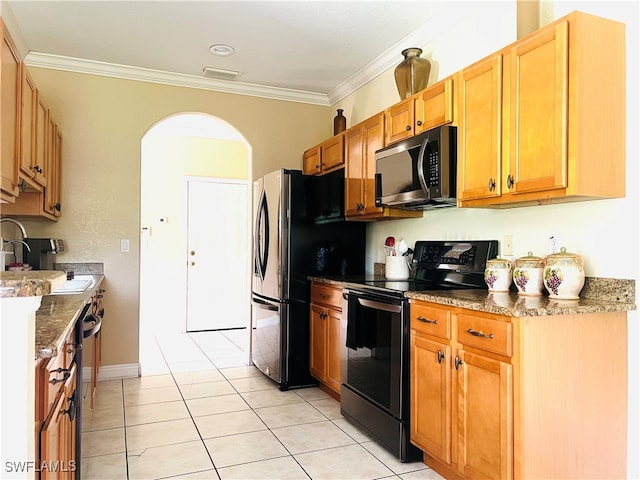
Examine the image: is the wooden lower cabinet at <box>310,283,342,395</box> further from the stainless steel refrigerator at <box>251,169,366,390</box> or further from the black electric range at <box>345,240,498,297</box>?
the black electric range at <box>345,240,498,297</box>

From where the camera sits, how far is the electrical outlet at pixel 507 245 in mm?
2502

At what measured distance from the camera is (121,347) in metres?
3.94

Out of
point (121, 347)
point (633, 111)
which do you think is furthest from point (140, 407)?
point (633, 111)

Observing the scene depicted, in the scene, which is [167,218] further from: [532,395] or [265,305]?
[532,395]

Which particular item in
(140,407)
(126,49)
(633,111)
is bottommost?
(140,407)

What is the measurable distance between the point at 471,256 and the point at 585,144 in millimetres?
1004

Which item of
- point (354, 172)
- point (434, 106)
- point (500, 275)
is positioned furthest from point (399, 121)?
point (500, 275)

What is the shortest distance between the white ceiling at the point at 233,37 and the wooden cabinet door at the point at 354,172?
0.65 meters

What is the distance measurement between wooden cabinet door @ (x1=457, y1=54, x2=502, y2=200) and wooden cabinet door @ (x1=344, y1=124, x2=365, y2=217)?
1.08 metres

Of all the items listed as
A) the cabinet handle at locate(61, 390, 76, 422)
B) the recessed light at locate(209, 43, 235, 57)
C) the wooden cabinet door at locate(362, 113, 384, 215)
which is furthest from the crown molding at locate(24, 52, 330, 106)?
the cabinet handle at locate(61, 390, 76, 422)

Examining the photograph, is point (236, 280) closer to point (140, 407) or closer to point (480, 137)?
point (140, 407)

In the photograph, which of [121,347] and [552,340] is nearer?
[552,340]

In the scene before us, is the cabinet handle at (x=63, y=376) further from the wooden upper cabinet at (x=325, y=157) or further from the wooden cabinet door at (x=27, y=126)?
the wooden upper cabinet at (x=325, y=157)

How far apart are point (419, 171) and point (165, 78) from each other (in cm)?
261
